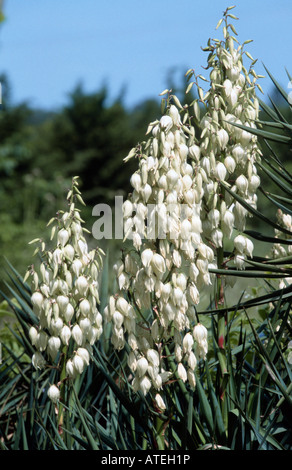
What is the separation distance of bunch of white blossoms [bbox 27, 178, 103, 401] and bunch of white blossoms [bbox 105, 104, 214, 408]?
0.55 ft

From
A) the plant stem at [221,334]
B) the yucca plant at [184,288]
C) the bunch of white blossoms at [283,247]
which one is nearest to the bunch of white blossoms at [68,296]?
the yucca plant at [184,288]

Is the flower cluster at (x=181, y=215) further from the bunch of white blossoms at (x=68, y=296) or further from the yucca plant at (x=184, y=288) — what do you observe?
the bunch of white blossoms at (x=68, y=296)

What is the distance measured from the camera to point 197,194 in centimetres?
187

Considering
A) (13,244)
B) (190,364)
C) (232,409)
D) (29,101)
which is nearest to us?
(190,364)

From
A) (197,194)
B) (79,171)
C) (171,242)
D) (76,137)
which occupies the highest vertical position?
(76,137)

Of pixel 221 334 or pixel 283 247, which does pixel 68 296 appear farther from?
pixel 283 247

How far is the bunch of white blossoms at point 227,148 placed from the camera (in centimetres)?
192

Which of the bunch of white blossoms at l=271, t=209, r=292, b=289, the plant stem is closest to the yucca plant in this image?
the plant stem

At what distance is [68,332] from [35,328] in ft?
0.58

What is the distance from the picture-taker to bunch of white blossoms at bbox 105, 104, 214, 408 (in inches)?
70.8

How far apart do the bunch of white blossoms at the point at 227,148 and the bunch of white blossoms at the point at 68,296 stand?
17.4 inches

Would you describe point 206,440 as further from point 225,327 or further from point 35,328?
point 35,328

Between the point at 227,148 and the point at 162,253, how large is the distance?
17.7 inches

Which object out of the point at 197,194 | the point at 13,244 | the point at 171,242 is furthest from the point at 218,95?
the point at 13,244
